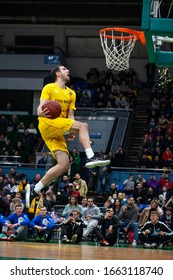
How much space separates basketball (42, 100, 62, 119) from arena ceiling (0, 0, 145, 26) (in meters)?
26.4

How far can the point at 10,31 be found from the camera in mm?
40719

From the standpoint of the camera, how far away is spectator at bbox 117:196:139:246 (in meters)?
20.4

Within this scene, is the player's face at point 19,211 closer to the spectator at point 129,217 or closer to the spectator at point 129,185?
the spectator at point 129,217

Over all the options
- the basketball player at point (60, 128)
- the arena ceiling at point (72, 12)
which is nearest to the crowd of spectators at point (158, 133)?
the arena ceiling at point (72, 12)

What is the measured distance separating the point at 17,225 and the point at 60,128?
6.34m

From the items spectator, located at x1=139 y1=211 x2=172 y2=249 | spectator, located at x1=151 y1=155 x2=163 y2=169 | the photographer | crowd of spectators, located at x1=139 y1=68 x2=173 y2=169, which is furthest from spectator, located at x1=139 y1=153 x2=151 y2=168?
the photographer

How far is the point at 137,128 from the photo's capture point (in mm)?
35406

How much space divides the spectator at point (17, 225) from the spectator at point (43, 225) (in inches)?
12.2

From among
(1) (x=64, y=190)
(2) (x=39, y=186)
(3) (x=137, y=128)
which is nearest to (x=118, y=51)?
(2) (x=39, y=186)

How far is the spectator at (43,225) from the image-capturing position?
18.4m

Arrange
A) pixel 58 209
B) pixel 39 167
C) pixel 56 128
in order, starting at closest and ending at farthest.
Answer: pixel 56 128, pixel 58 209, pixel 39 167

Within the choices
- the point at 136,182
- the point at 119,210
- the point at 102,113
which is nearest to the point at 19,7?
the point at 102,113
